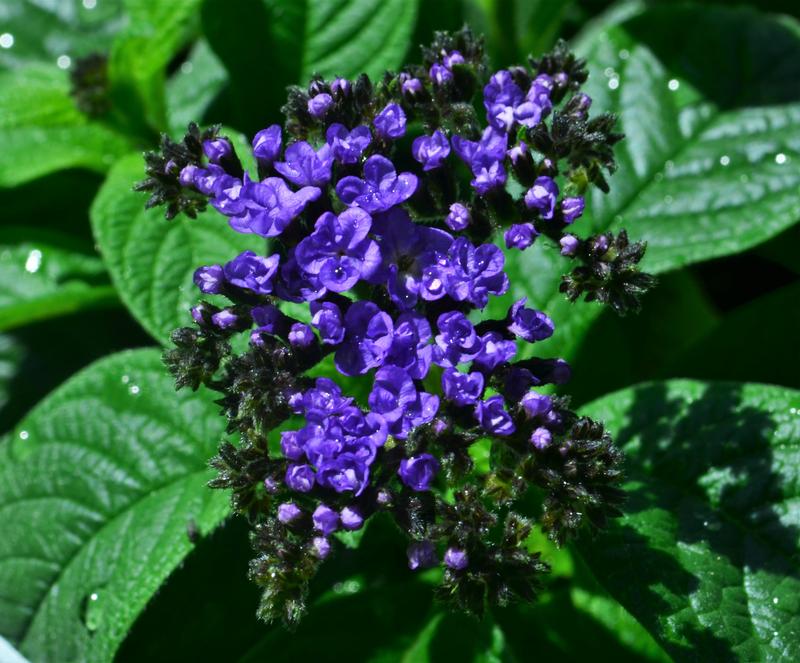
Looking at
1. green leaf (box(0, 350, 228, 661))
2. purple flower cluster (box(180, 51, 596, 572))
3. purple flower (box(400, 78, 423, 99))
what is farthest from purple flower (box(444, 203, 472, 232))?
green leaf (box(0, 350, 228, 661))

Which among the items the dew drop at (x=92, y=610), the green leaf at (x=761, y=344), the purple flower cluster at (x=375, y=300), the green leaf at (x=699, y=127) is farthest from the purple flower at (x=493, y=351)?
the green leaf at (x=761, y=344)

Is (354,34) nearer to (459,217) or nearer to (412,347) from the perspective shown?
(459,217)

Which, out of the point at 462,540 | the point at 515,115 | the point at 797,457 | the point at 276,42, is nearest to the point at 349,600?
the point at 462,540

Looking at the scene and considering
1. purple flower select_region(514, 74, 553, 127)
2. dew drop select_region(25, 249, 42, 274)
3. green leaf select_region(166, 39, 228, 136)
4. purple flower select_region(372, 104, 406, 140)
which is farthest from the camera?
green leaf select_region(166, 39, 228, 136)

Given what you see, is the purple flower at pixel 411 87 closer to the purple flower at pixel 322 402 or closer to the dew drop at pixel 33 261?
the purple flower at pixel 322 402

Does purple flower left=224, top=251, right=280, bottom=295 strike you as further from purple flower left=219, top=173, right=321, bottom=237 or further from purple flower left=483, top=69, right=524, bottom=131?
purple flower left=483, top=69, right=524, bottom=131

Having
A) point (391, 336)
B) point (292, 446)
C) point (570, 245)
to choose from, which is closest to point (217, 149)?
point (391, 336)

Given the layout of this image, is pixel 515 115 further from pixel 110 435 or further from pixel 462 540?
pixel 110 435
